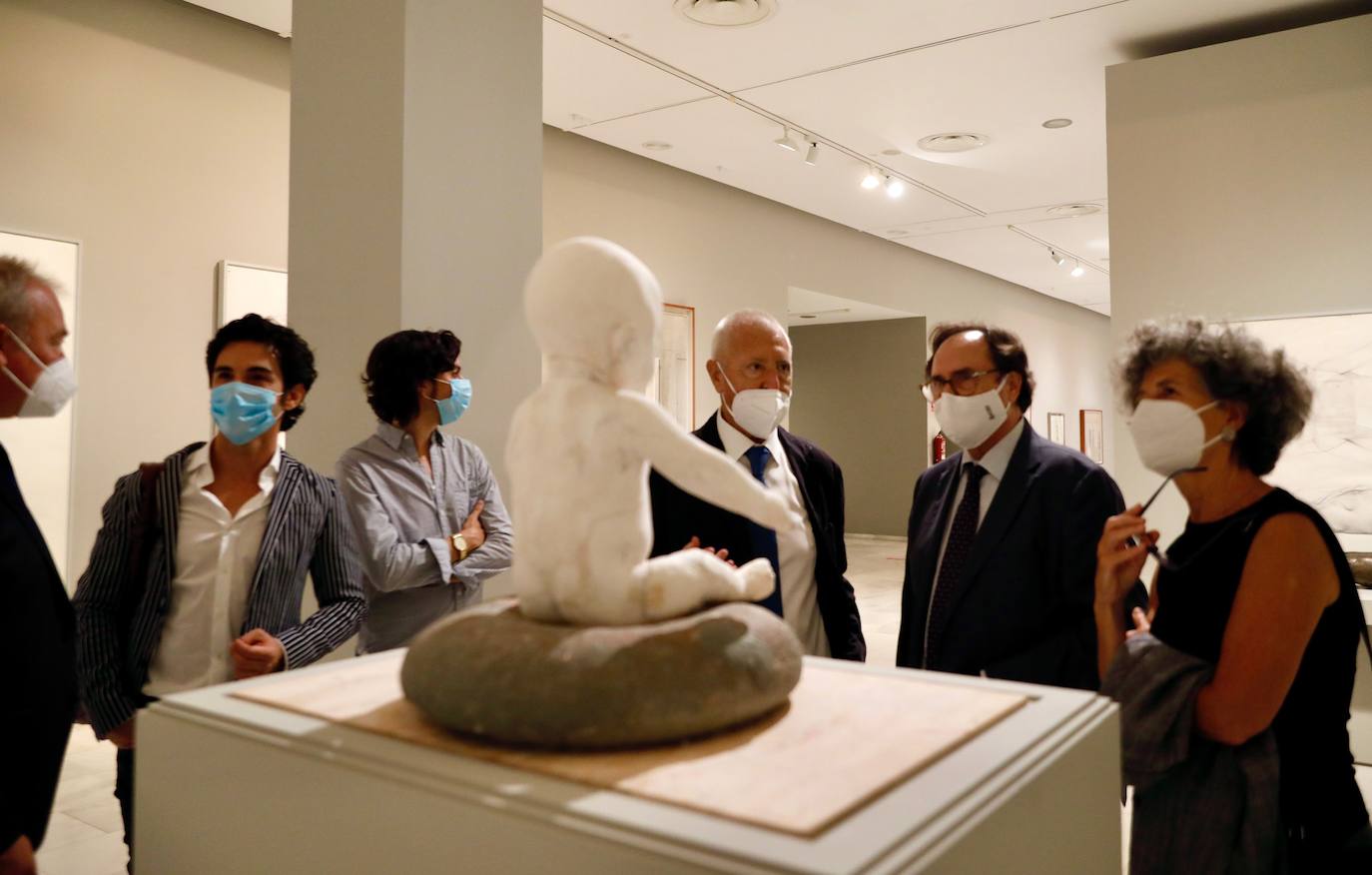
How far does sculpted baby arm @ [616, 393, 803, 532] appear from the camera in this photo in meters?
1.46

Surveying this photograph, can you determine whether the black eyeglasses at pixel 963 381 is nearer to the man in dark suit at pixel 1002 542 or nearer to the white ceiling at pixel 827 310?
the man in dark suit at pixel 1002 542

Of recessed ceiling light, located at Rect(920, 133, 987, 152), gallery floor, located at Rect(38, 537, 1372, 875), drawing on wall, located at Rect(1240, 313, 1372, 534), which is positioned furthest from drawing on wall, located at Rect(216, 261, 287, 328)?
drawing on wall, located at Rect(1240, 313, 1372, 534)

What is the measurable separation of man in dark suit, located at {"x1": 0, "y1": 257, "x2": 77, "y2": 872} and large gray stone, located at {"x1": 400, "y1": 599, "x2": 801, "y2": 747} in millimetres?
786

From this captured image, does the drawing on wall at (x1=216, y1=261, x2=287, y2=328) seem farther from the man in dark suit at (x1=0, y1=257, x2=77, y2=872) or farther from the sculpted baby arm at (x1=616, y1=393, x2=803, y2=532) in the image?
the sculpted baby arm at (x1=616, y1=393, x2=803, y2=532)

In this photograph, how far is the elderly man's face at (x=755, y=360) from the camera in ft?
9.19

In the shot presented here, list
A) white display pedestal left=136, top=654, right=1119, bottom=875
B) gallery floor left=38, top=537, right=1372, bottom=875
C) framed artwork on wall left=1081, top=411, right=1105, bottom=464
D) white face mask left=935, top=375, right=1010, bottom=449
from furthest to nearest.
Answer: framed artwork on wall left=1081, top=411, right=1105, bottom=464 < gallery floor left=38, top=537, right=1372, bottom=875 < white face mask left=935, top=375, right=1010, bottom=449 < white display pedestal left=136, top=654, right=1119, bottom=875

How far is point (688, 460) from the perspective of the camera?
147 centimetres

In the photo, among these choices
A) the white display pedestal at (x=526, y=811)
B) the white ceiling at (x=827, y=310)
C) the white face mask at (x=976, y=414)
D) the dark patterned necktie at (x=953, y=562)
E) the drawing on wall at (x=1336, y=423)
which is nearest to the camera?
the white display pedestal at (x=526, y=811)

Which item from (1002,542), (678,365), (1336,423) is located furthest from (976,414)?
(678,365)

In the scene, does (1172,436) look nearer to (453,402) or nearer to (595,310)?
(595,310)

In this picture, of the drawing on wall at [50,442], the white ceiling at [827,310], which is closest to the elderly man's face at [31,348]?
the drawing on wall at [50,442]

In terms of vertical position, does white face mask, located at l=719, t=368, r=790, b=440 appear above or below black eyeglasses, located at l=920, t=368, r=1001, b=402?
below

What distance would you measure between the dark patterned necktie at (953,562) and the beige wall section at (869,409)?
11.4 metres

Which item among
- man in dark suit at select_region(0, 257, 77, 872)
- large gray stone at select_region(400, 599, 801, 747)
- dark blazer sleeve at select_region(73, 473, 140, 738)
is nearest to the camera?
large gray stone at select_region(400, 599, 801, 747)
